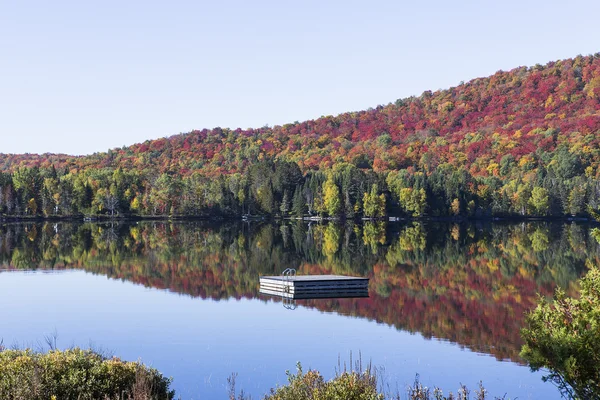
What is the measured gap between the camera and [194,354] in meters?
27.4

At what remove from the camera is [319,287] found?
42.2 m

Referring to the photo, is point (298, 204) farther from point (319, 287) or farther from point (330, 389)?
point (330, 389)

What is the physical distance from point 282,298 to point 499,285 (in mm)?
13949

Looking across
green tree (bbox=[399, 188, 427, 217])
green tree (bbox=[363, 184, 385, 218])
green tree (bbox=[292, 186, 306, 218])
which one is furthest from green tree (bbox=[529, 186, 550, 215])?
green tree (bbox=[292, 186, 306, 218])

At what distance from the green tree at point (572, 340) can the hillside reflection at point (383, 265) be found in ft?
40.0

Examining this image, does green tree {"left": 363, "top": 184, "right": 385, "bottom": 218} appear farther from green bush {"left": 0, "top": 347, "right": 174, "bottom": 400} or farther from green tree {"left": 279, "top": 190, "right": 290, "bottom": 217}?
green bush {"left": 0, "top": 347, "right": 174, "bottom": 400}

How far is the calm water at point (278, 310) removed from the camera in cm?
2562

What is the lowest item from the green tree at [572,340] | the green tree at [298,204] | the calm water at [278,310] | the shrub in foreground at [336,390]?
the calm water at [278,310]

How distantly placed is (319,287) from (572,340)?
28.4 m

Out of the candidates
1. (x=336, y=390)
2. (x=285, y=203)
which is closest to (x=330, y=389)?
(x=336, y=390)

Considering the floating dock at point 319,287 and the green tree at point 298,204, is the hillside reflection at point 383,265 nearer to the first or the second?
the floating dock at point 319,287

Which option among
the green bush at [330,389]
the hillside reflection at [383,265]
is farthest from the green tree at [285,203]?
the green bush at [330,389]

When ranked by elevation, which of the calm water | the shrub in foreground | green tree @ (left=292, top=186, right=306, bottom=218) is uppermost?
green tree @ (left=292, top=186, right=306, bottom=218)

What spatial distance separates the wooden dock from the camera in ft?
137
